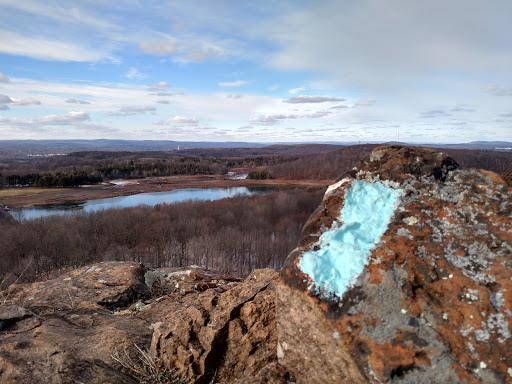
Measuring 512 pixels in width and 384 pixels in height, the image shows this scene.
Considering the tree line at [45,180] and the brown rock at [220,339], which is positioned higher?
the brown rock at [220,339]

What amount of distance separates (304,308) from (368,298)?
1.70 feet

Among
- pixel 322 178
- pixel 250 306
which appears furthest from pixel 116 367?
pixel 322 178

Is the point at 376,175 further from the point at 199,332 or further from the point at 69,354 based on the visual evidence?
the point at 69,354

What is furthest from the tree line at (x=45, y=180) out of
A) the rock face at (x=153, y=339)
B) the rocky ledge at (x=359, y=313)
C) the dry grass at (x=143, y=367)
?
the dry grass at (x=143, y=367)

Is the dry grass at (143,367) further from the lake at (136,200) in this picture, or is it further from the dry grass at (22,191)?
the dry grass at (22,191)

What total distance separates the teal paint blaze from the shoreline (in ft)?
166

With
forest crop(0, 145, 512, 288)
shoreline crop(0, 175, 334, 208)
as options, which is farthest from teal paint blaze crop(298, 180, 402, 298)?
shoreline crop(0, 175, 334, 208)

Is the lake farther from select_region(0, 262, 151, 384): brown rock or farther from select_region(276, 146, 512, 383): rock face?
select_region(276, 146, 512, 383): rock face

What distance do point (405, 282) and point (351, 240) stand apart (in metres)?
0.57

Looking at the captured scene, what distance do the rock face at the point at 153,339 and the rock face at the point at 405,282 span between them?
700mm

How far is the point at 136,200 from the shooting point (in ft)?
162

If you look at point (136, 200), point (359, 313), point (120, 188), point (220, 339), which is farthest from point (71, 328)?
point (120, 188)

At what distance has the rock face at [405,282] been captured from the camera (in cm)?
216

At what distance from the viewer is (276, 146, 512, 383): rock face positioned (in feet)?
7.07
